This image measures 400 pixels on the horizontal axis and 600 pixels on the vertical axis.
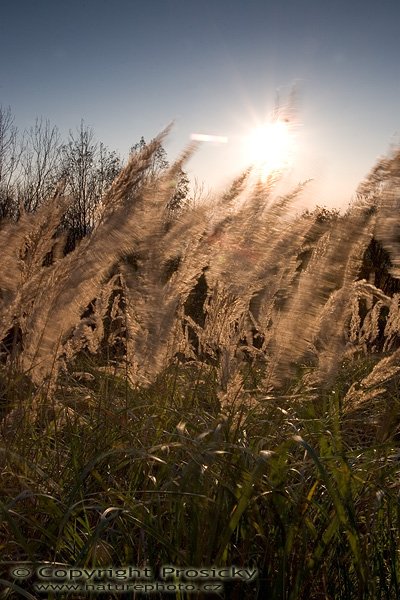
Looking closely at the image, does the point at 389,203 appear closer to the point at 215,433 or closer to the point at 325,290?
the point at 325,290

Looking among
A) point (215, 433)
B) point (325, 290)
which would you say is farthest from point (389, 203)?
point (215, 433)

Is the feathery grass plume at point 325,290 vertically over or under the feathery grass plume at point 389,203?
under

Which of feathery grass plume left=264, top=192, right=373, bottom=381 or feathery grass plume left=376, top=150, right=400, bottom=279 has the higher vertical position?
feathery grass plume left=376, top=150, right=400, bottom=279

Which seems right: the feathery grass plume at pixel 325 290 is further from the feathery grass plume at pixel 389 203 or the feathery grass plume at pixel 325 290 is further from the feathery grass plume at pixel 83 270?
the feathery grass plume at pixel 83 270

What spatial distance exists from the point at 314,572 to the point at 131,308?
3.14 feet

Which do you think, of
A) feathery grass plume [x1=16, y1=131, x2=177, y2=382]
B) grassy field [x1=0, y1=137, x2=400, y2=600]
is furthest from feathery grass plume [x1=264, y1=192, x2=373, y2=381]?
feathery grass plume [x1=16, y1=131, x2=177, y2=382]

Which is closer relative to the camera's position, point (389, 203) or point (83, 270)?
point (389, 203)

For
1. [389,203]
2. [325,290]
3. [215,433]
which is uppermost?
[389,203]

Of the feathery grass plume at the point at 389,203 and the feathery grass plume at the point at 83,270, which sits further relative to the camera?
the feathery grass plume at the point at 83,270

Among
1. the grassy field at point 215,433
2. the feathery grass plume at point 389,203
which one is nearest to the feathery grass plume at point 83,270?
the grassy field at point 215,433

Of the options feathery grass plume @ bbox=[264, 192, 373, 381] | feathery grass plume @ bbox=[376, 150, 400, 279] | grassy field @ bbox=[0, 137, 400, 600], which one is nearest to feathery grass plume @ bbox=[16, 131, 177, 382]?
grassy field @ bbox=[0, 137, 400, 600]

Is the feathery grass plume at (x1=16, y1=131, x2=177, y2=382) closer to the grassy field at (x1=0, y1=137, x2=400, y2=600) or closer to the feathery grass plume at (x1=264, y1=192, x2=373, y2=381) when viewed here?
the grassy field at (x1=0, y1=137, x2=400, y2=600)

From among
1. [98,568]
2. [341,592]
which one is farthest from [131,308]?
[341,592]

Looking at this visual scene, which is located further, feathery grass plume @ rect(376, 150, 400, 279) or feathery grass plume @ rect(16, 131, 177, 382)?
feathery grass plume @ rect(16, 131, 177, 382)
